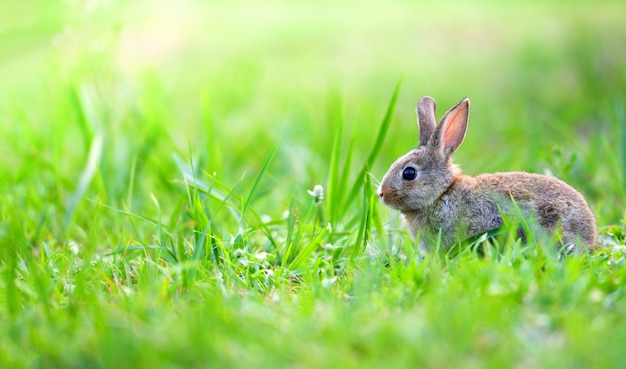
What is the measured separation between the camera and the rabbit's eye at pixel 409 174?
4789 millimetres

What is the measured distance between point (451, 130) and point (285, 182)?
1901 millimetres

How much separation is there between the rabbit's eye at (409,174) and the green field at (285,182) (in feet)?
0.67

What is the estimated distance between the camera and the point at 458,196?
15.4ft

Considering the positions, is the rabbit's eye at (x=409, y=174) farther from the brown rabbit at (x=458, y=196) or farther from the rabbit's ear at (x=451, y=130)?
the rabbit's ear at (x=451, y=130)

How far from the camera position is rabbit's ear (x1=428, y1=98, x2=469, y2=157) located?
4699mm

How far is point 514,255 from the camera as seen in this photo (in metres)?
4.00

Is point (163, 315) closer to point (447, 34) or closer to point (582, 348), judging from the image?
point (582, 348)

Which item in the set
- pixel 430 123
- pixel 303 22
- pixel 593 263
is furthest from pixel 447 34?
pixel 593 263

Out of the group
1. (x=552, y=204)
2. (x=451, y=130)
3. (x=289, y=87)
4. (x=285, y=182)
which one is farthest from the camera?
(x=289, y=87)

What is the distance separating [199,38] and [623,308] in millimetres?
8687

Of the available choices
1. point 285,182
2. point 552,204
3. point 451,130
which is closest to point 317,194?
point 451,130

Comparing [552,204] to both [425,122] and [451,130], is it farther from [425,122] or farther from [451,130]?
[425,122]

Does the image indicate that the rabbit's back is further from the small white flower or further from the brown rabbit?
the small white flower

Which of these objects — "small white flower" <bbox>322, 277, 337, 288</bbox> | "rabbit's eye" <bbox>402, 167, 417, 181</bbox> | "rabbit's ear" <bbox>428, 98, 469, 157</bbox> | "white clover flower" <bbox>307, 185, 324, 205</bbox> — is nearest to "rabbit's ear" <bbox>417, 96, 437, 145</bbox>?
"rabbit's ear" <bbox>428, 98, 469, 157</bbox>
